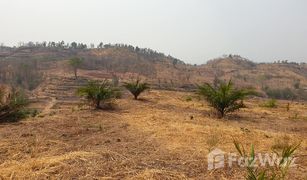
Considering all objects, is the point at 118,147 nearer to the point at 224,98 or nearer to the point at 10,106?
the point at 10,106

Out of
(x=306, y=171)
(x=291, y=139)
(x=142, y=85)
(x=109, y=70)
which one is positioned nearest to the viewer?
(x=306, y=171)

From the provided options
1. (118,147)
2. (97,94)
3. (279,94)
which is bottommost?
(279,94)

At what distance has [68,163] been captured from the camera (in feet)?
15.8

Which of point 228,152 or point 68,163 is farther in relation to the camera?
point 228,152

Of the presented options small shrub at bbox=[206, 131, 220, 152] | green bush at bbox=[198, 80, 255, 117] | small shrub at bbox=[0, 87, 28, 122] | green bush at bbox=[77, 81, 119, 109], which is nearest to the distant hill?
green bush at bbox=[77, 81, 119, 109]

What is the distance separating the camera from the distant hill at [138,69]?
46688 mm

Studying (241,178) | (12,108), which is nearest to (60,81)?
(12,108)

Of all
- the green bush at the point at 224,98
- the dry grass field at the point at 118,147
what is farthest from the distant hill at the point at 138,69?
the dry grass field at the point at 118,147

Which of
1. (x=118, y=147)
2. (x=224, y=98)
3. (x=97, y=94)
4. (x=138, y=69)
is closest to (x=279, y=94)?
(x=138, y=69)

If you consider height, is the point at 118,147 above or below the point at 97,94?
below

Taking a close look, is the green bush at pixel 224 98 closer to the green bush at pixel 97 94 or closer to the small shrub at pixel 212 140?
the green bush at pixel 97 94

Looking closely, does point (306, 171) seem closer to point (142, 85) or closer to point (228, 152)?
point (228, 152)

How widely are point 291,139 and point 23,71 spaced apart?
39.1 m

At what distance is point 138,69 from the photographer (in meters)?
57.6
